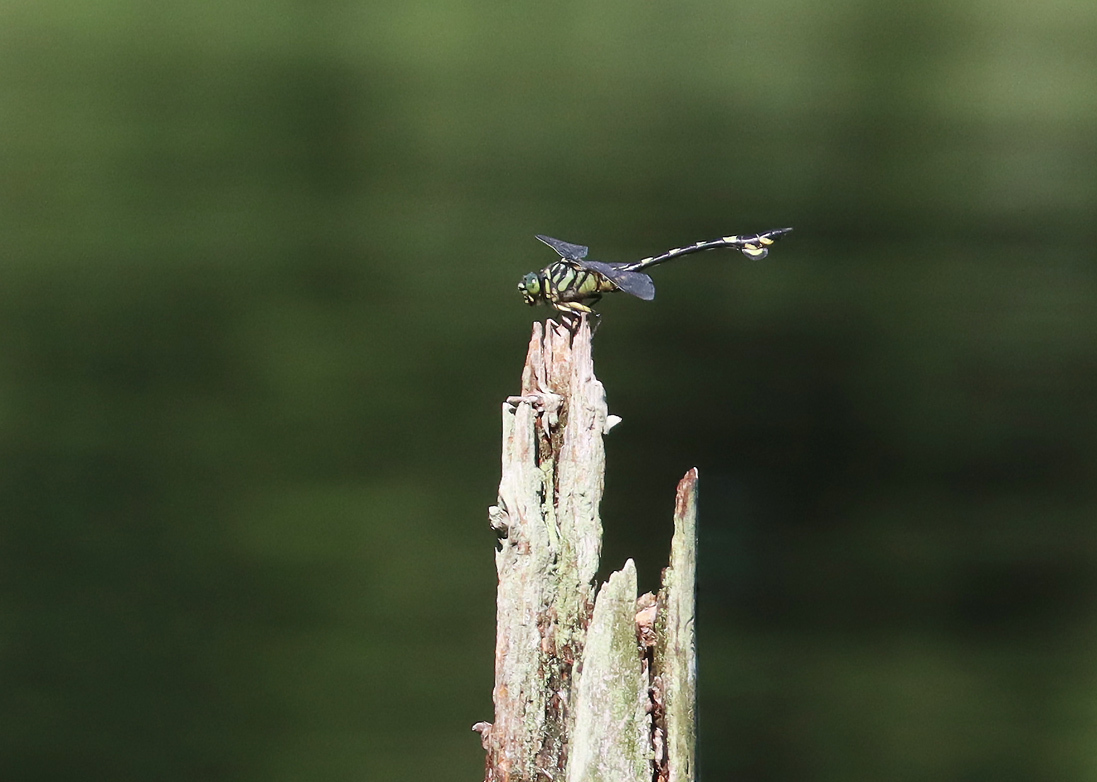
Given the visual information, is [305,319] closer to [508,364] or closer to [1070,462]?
[508,364]

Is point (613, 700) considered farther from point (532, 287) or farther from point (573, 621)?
point (532, 287)

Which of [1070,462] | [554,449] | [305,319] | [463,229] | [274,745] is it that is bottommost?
[274,745]

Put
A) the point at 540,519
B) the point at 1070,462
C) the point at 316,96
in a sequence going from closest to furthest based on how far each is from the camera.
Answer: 1. the point at 540,519
2. the point at 316,96
3. the point at 1070,462

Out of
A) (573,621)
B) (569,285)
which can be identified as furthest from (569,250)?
(573,621)

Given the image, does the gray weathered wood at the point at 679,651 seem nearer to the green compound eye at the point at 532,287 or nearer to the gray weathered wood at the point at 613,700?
the gray weathered wood at the point at 613,700

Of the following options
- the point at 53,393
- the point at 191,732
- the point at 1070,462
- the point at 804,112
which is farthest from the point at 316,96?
the point at 1070,462

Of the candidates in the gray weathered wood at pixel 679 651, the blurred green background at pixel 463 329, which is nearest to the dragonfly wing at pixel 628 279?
the gray weathered wood at pixel 679 651

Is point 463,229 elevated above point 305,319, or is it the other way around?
point 463,229
